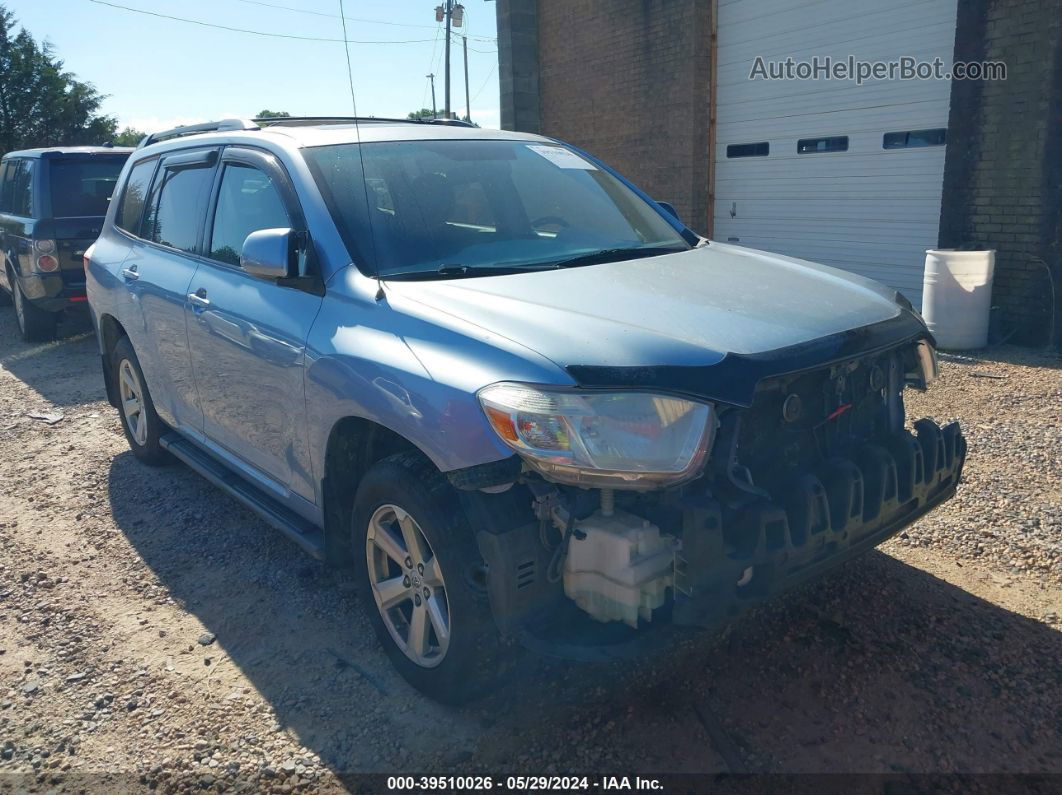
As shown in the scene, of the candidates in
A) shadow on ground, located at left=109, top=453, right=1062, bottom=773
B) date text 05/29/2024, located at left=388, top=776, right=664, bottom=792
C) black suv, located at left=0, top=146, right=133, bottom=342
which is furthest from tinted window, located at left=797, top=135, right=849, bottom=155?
date text 05/29/2024, located at left=388, top=776, right=664, bottom=792

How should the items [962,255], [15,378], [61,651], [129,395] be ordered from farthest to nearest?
[15,378] → [962,255] → [129,395] → [61,651]

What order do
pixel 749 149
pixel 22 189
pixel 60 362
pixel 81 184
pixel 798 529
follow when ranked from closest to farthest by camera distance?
pixel 798 529
pixel 60 362
pixel 81 184
pixel 22 189
pixel 749 149

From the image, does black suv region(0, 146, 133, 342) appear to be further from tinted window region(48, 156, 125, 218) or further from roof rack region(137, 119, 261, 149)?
roof rack region(137, 119, 261, 149)

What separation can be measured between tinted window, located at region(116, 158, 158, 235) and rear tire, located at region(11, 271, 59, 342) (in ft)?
15.9

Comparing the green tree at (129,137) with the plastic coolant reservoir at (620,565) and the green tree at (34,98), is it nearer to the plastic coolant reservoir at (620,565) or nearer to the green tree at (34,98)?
the green tree at (34,98)

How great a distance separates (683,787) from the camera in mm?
2547

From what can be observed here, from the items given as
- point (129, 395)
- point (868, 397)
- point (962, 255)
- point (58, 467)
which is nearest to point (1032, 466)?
point (868, 397)

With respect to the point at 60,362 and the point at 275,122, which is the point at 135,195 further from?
the point at 60,362

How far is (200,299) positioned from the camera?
13.2ft

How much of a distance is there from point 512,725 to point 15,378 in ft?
24.0

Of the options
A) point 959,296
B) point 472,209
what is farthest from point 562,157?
point 959,296

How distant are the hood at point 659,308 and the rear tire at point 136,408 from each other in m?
2.83

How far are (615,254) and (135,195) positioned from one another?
3.24 m

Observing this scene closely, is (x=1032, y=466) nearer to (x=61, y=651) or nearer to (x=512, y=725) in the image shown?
(x=512, y=725)
